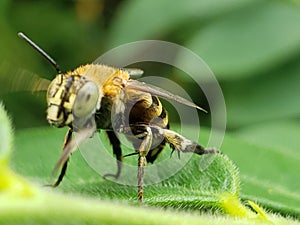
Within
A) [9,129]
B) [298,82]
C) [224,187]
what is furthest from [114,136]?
[298,82]

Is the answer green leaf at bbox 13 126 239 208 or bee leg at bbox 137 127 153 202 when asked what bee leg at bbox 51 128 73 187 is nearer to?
green leaf at bbox 13 126 239 208

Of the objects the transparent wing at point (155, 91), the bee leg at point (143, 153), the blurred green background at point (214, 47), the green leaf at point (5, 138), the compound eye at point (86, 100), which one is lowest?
the green leaf at point (5, 138)

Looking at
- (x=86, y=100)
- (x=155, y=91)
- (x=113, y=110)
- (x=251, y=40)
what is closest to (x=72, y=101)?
→ (x=86, y=100)

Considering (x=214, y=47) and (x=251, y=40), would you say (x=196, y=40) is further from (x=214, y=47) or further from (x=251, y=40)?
(x=251, y=40)

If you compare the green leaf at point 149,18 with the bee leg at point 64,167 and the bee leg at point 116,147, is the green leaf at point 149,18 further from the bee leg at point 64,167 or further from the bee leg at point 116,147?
the bee leg at point 64,167

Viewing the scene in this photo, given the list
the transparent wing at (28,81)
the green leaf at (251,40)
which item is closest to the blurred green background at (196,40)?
the green leaf at (251,40)
